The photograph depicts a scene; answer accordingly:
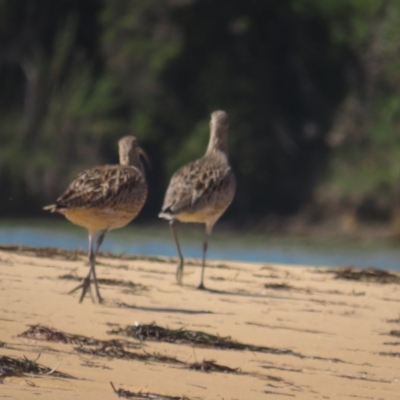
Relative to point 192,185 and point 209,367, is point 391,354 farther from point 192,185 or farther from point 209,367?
point 192,185

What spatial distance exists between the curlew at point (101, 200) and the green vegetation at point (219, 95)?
58.2 feet

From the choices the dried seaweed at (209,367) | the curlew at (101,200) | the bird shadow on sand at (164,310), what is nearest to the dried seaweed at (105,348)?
the dried seaweed at (209,367)

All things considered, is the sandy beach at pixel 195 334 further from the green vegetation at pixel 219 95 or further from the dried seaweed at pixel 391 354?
the green vegetation at pixel 219 95

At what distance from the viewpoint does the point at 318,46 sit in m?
31.3

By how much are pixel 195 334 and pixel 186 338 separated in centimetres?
8

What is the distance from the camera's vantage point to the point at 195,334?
8508 mm

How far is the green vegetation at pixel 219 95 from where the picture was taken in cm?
2895

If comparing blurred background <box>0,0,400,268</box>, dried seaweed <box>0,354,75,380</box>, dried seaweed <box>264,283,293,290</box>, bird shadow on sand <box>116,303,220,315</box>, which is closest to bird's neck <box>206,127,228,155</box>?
dried seaweed <box>264,283,293,290</box>

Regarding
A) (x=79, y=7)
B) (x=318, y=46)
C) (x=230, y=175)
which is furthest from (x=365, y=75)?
(x=230, y=175)

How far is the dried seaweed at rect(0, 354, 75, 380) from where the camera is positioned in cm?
725

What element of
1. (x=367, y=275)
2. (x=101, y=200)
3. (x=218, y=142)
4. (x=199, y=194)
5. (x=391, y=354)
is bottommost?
(x=391, y=354)

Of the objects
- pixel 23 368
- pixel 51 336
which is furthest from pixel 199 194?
pixel 23 368

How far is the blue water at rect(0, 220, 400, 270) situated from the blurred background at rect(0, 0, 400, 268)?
1.95 meters

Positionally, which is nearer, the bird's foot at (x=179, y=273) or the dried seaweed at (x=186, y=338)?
the dried seaweed at (x=186, y=338)
